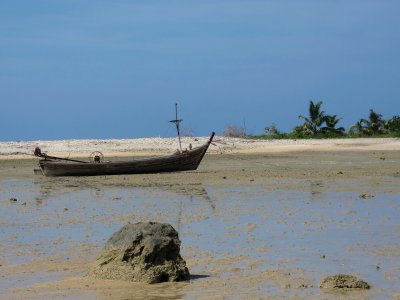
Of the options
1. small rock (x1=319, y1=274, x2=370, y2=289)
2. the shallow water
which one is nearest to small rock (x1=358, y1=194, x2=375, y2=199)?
the shallow water

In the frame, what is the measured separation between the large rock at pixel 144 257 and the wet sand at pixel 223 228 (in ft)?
0.53

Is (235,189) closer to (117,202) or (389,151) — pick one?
(117,202)

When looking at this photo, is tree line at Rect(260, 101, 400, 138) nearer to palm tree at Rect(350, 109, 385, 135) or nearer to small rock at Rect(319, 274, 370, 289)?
palm tree at Rect(350, 109, 385, 135)

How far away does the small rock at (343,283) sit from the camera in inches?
361

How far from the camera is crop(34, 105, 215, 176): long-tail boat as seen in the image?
27130 millimetres

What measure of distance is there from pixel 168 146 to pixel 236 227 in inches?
1060

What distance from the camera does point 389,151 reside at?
117ft

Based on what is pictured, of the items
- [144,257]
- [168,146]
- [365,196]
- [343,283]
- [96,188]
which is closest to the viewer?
[343,283]

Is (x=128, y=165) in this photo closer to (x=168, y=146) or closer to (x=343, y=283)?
(x=168, y=146)

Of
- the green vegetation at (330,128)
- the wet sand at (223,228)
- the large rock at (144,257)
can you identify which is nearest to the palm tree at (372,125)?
the green vegetation at (330,128)

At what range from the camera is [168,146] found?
135 ft

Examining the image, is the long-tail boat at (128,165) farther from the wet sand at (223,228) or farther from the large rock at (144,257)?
the large rock at (144,257)

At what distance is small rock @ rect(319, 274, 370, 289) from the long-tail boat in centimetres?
1803

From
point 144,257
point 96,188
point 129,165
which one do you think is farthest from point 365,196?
point 129,165
